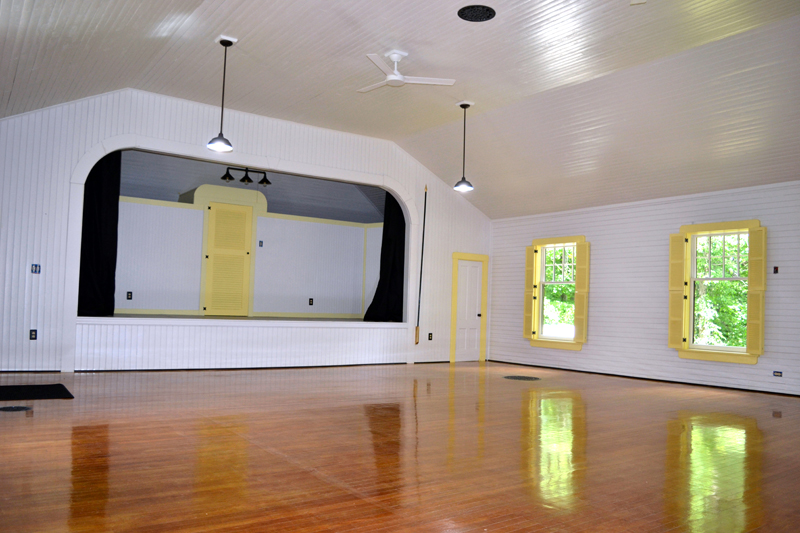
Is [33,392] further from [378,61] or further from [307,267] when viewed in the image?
[307,267]

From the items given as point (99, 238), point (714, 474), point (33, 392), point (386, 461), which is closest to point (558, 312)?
point (714, 474)

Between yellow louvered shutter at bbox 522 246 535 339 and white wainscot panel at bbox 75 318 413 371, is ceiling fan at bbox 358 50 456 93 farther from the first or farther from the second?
yellow louvered shutter at bbox 522 246 535 339

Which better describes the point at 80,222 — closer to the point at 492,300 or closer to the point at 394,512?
the point at 394,512

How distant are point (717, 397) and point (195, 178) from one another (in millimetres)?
9501

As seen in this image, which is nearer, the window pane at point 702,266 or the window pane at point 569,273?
the window pane at point 702,266

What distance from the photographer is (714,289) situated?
8789 millimetres

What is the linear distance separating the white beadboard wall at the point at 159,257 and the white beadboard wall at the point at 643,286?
579cm

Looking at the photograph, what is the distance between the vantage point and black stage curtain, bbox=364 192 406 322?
11.0 meters

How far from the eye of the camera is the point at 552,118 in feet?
27.5

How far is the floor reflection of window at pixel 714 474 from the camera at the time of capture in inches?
125

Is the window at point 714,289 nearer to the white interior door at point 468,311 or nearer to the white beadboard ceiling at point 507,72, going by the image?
the white beadboard ceiling at point 507,72

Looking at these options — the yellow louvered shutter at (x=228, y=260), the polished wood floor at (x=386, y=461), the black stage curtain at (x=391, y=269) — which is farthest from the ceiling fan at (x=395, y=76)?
the yellow louvered shutter at (x=228, y=260)

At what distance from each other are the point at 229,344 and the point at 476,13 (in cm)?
588

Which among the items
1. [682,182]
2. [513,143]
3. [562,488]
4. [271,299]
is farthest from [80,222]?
[682,182]
